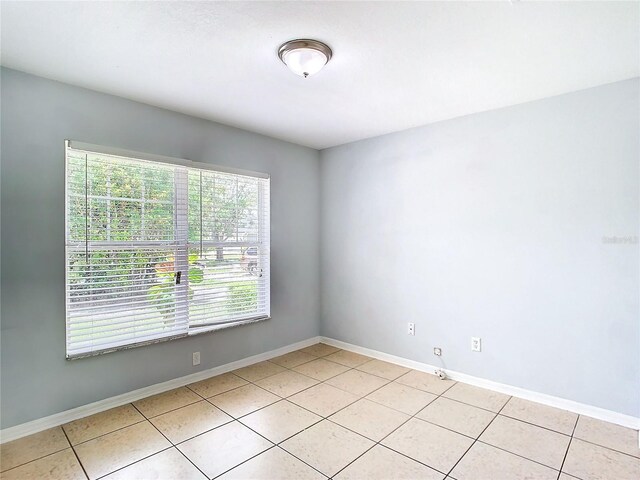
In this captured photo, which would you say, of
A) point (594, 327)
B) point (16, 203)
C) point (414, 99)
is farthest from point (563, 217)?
point (16, 203)

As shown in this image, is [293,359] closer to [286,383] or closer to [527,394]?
[286,383]

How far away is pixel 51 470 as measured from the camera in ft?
6.36

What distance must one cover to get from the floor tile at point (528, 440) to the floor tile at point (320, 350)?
191 cm

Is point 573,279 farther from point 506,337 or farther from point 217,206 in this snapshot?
point 217,206

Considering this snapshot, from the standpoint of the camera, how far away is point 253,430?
2.35 m

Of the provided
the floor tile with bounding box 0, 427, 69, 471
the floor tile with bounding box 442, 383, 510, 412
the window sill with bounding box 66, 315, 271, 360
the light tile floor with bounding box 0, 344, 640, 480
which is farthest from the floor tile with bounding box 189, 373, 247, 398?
the floor tile with bounding box 442, 383, 510, 412

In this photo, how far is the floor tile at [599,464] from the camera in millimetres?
1896

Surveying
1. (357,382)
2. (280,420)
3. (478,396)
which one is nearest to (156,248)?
(280,420)

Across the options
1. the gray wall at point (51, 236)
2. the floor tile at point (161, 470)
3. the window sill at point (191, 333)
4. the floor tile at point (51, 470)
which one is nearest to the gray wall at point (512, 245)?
the window sill at point (191, 333)

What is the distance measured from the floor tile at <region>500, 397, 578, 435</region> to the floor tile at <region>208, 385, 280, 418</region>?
1.82 m

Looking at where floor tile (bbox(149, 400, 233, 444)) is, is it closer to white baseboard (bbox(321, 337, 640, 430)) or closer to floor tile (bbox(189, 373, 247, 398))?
floor tile (bbox(189, 373, 247, 398))

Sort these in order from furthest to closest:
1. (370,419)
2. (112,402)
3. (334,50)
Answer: (112,402)
(370,419)
(334,50)

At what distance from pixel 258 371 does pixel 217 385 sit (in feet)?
1.49

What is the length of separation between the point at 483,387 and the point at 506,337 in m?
0.50
